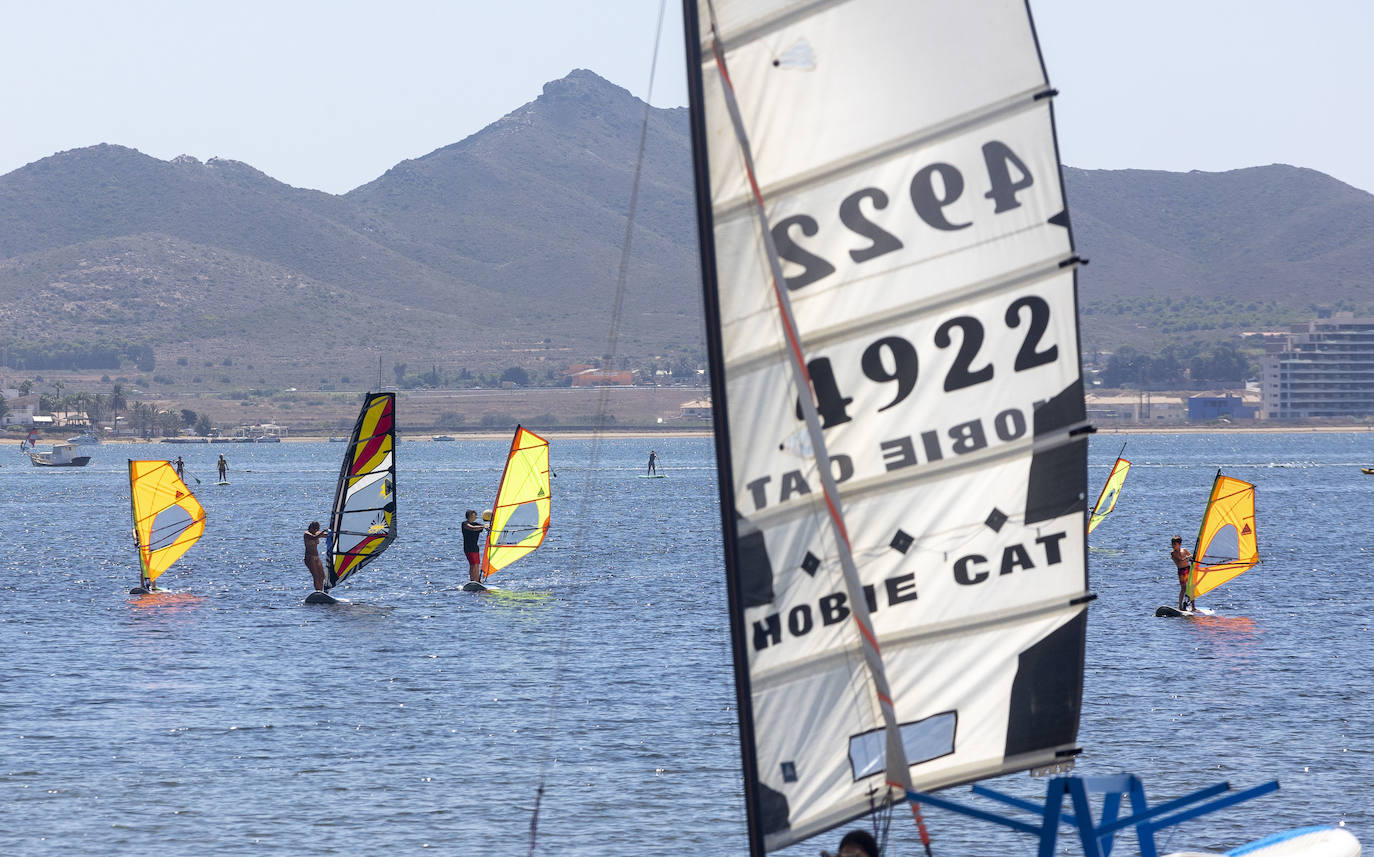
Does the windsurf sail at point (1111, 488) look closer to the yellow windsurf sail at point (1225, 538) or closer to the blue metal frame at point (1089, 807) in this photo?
the yellow windsurf sail at point (1225, 538)

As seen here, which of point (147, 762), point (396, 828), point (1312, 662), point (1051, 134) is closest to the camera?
point (1051, 134)

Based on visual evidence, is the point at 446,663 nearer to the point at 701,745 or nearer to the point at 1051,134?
the point at 701,745

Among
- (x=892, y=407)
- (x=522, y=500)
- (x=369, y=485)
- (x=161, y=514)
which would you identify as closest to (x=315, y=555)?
(x=369, y=485)

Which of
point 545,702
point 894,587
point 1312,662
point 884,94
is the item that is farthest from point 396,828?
point 1312,662

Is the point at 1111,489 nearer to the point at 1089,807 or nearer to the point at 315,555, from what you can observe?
the point at 315,555

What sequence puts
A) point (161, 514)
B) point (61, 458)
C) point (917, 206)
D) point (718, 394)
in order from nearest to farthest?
point (718, 394), point (917, 206), point (161, 514), point (61, 458)

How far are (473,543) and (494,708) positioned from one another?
707 inches

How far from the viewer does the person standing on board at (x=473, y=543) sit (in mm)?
43312

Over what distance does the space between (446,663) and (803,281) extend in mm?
23813

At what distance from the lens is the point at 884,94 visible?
9281mm

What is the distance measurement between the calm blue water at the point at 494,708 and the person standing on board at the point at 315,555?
1131mm

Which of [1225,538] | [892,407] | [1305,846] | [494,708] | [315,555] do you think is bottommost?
[494,708]

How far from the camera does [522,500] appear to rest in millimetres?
43062

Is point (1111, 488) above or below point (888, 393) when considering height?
below
